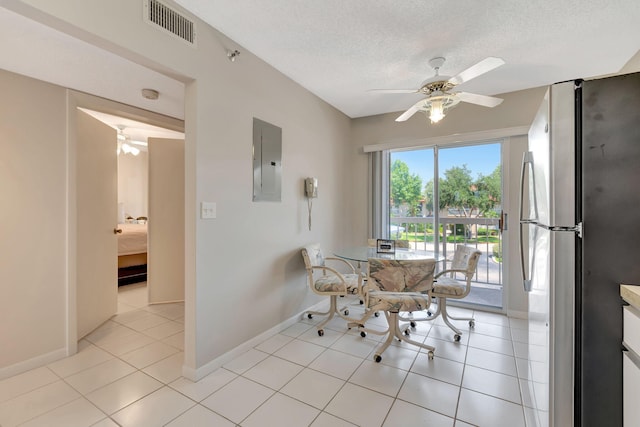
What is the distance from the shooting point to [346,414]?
1.68 m

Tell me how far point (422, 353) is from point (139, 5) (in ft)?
11.0

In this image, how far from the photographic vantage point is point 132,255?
15.0 ft

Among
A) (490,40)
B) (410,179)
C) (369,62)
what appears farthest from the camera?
(410,179)

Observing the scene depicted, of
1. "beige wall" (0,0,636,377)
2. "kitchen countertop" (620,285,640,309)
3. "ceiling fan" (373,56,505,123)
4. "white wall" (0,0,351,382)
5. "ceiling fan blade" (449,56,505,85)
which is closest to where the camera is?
"kitchen countertop" (620,285,640,309)

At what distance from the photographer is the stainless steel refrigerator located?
41.5 inches

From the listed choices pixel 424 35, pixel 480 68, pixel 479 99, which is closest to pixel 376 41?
pixel 424 35

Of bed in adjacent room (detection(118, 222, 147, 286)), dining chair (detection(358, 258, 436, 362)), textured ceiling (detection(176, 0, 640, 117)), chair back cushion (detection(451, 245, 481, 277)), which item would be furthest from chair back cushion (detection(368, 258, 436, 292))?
bed in adjacent room (detection(118, 222, 147, 286))

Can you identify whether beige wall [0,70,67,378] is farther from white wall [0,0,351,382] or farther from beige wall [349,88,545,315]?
beige wall [349,88,545,315]

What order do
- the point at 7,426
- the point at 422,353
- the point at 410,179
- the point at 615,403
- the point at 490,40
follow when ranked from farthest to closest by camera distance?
1. the point at 410,179
2. the point at 422,353
3. the point at 490,40
4. the point at 7,426
5. the point at 615,403

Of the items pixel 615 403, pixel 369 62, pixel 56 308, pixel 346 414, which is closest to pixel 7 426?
pixel 56 308

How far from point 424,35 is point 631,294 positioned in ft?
7.01

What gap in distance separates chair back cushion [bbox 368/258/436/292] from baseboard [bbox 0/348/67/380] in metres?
2.78

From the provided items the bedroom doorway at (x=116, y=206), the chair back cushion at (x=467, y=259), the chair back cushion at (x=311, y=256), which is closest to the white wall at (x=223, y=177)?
the chair back cushion at (x=311, y=256)

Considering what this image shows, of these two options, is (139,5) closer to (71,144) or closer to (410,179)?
(71,144)
